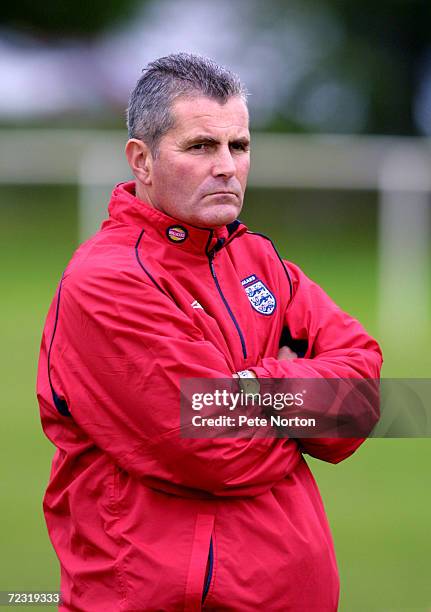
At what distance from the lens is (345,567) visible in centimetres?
494

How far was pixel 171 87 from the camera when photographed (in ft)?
8.94

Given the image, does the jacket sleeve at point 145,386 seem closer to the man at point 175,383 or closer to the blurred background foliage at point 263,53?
the man at point 175,383

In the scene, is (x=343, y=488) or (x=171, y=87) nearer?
(x=171, y=87)

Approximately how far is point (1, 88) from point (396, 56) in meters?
8.36

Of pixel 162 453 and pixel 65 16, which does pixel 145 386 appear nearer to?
pixel 162 453

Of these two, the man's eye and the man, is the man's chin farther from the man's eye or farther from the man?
the man's eye

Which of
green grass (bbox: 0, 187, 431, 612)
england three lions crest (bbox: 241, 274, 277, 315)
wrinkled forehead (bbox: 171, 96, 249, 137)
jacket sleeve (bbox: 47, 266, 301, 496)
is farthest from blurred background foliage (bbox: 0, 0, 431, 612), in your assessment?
wrinkled forehead (bbox: 171, 96, 249, 137)

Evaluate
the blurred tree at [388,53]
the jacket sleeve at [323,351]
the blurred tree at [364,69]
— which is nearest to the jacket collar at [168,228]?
the jacket sleeve at [323,351]

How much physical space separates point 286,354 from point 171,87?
2.47 ft

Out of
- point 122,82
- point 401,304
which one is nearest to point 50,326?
point 401,304

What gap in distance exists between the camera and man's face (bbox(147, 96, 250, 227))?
272 cm

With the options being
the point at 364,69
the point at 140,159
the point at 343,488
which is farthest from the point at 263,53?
the point at 140,159

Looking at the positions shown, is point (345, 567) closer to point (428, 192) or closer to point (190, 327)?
point (190, 327)

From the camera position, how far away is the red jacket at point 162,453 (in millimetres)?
2525
